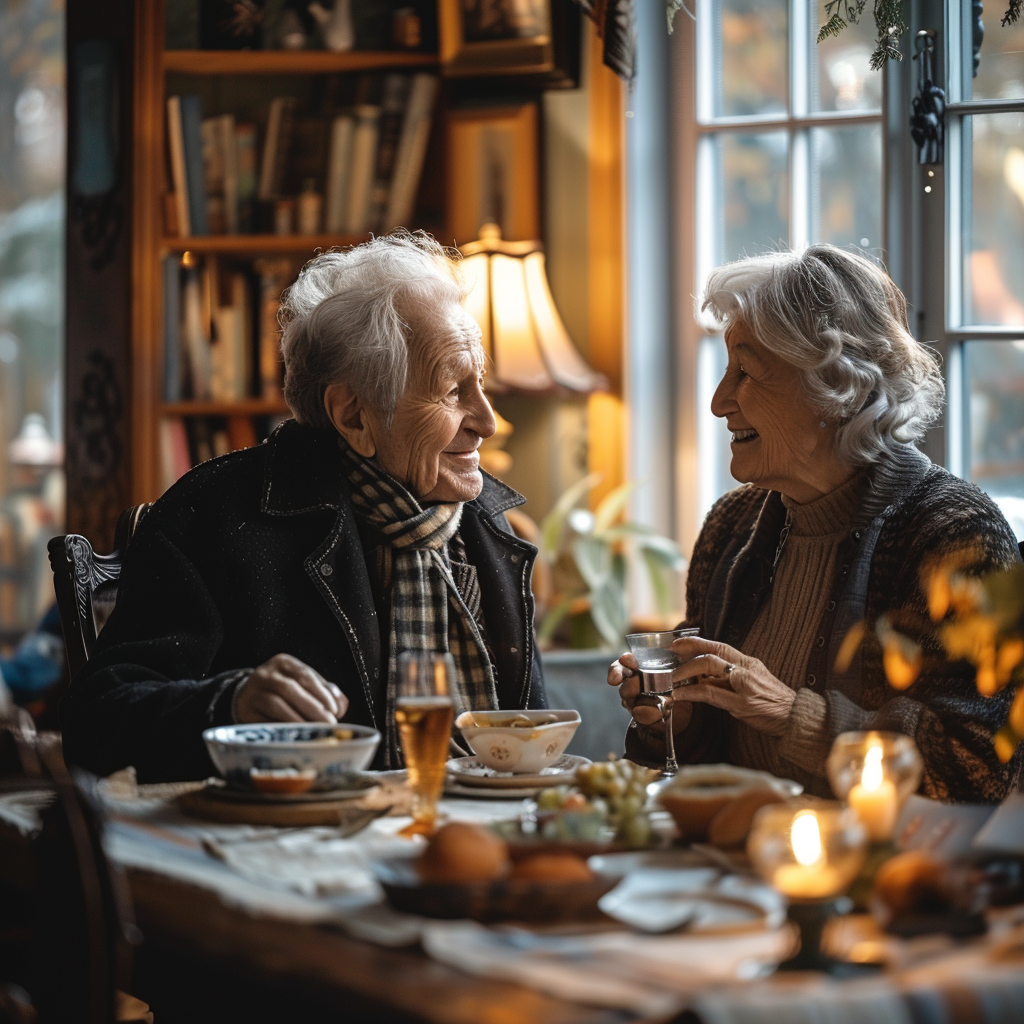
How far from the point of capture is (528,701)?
2.08 m

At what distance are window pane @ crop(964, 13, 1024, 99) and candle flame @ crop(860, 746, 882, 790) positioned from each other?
2451mm

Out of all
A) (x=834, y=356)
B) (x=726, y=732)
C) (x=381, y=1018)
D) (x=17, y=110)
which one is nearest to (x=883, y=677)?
(x=726, y=732)

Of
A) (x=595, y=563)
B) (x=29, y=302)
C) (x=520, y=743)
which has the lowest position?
(x=595, y=563)

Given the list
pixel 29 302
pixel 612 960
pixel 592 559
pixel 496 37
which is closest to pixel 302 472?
pixel 612 960

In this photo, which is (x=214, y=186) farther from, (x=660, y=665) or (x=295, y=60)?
(x=660, y=665)

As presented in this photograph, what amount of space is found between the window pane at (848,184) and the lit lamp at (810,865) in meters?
2.68

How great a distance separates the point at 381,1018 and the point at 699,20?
3.32 metres

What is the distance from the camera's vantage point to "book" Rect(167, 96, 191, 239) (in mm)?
3711

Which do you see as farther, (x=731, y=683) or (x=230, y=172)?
(x=230, y=172)

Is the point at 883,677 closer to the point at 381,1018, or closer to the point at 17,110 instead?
the point at 381,1018

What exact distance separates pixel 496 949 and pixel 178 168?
3.20 m

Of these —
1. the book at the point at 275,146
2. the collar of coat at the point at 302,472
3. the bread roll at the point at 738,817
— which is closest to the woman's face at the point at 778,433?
the collar of coat at the point at 302,472

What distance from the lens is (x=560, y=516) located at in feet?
11.6

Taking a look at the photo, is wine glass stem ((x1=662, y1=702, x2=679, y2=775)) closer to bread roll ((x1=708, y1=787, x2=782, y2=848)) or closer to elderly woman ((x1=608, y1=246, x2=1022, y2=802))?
elderly woman ((x1=608, y1=246, x2=1022, y2=802))
